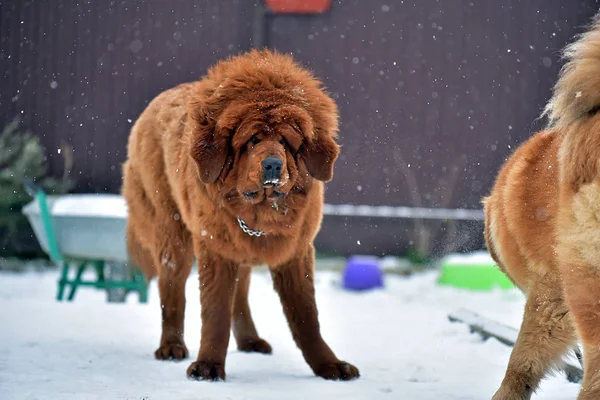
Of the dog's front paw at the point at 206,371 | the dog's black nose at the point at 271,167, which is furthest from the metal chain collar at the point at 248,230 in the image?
the dog's front paw at the point at 206,371

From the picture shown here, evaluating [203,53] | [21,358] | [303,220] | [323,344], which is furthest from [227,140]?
[203,53]

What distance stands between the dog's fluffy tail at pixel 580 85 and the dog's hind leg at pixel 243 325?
7.40ft

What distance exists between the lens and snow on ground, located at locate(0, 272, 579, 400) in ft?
10.2

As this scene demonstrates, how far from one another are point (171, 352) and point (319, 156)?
1.34 metres

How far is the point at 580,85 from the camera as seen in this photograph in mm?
2289

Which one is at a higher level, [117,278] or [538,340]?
[538,340]

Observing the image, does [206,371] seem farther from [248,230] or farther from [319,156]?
[319,156]

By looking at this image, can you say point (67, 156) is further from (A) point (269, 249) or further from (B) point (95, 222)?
(A) point (269, 249)

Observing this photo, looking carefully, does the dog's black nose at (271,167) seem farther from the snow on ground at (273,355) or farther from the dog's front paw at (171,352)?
the dog's front paw at (171,352)

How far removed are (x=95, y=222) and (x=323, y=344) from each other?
118 inches

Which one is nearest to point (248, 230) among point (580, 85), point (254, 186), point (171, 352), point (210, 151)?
point (254, 186)

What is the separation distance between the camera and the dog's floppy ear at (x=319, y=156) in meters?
3.35

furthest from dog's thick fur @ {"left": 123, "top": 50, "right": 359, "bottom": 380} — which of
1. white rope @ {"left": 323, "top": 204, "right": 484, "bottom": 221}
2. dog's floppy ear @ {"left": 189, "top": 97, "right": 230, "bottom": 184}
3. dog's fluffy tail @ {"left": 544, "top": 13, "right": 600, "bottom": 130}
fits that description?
white rope @ {"left": 323, "top": 204, "right": 484, "bottom": 221}

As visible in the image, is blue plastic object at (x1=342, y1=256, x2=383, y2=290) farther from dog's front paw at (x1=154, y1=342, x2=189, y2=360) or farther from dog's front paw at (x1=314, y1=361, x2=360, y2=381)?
dog's front paw at (x1=314, y1=361, x2=360, y2=381)
